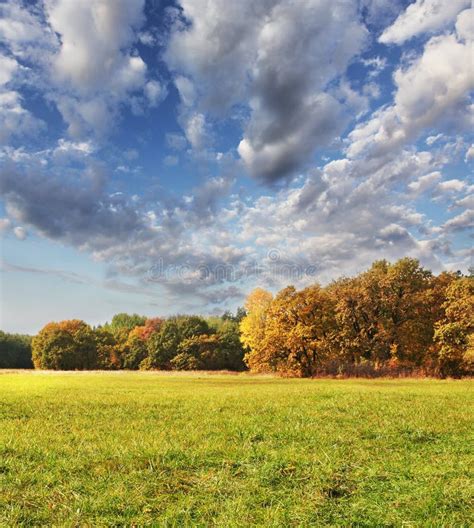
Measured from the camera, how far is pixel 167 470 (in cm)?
860

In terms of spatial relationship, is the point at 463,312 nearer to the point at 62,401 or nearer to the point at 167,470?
the point at 62,401

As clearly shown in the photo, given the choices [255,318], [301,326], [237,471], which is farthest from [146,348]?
[237,471]

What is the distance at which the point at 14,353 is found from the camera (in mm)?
123125

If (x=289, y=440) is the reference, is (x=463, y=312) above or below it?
above

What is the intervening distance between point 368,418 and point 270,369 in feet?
181

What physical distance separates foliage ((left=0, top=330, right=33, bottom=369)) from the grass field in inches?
4835

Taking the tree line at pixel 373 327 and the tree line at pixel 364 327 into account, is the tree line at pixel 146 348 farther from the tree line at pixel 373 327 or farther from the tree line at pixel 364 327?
the tree line at pixel 364 327

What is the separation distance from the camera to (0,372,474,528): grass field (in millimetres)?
6633

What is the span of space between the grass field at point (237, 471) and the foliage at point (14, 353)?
12280 cm

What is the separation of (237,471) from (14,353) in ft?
435

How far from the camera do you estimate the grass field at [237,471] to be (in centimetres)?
663

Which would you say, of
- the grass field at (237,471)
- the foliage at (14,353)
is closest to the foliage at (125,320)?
the foliage at (14,353)

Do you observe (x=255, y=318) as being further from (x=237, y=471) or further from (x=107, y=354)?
(x=237, y=471)

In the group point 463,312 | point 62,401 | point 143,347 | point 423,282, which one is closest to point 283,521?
point 62,401
